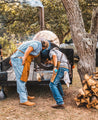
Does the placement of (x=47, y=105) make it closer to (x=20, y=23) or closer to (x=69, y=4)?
(x=69, y=4)

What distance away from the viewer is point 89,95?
4.39 m

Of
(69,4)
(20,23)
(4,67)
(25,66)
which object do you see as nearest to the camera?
(25,66)

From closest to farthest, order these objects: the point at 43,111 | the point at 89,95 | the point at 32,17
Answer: the point at 43,111 < the point at 89,95 < the point at 32,17

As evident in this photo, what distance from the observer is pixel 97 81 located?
4598 mm

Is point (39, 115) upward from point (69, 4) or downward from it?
downward

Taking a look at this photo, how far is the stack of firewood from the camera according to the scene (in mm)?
4344

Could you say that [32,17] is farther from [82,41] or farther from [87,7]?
[82,41]

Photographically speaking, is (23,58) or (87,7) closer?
(23,58)

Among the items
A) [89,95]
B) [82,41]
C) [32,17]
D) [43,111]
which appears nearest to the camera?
[43,111]

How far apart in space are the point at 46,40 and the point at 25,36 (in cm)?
832

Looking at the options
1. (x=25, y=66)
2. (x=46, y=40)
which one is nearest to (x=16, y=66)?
(x=25, y=66)

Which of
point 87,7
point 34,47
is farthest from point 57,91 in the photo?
point 87,7

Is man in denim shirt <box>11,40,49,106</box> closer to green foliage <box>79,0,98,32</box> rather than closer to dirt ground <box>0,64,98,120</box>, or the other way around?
dirt ground <box>0,64,98,120</box>

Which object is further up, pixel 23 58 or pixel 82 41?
pixel 82 41
